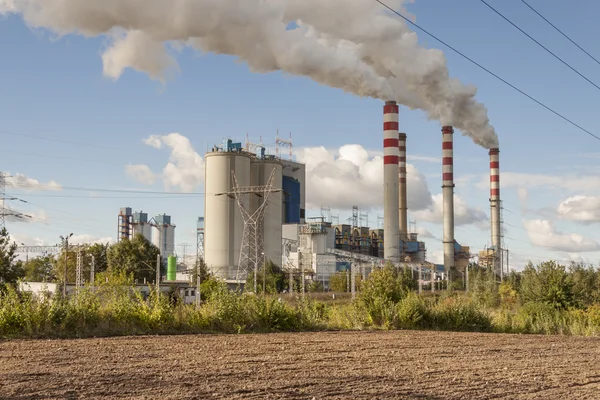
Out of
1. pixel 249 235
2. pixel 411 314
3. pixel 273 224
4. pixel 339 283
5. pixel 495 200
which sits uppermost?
pixel 495 200

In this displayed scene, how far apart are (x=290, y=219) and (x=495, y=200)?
2528 cm

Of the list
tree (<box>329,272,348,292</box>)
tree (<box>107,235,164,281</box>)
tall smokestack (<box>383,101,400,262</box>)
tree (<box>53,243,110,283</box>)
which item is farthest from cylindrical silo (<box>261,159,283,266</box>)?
tree (<box>53,243,110,283</box>)

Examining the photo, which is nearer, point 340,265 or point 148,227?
point 340,265

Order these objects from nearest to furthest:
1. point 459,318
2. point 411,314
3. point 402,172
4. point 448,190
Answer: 1. point 411,314
2. point 459,318
3. point 448,190
4. point 402,172

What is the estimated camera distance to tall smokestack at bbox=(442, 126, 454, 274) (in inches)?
3019

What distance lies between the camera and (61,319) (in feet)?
53.5

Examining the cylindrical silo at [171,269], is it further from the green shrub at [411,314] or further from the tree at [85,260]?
the green shrub at [411,314]

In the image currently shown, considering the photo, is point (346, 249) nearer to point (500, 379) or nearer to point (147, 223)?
point (147, 223)

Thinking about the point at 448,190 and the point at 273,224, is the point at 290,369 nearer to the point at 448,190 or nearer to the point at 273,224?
the point at 273,224

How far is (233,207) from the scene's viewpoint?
242 ft

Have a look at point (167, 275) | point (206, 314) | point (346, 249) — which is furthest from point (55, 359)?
point (346, 249)

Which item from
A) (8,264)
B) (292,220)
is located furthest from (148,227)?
(8,264)

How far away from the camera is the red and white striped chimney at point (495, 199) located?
8175 cm

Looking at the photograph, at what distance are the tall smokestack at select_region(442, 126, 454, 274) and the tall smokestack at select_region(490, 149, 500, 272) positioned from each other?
632cm
